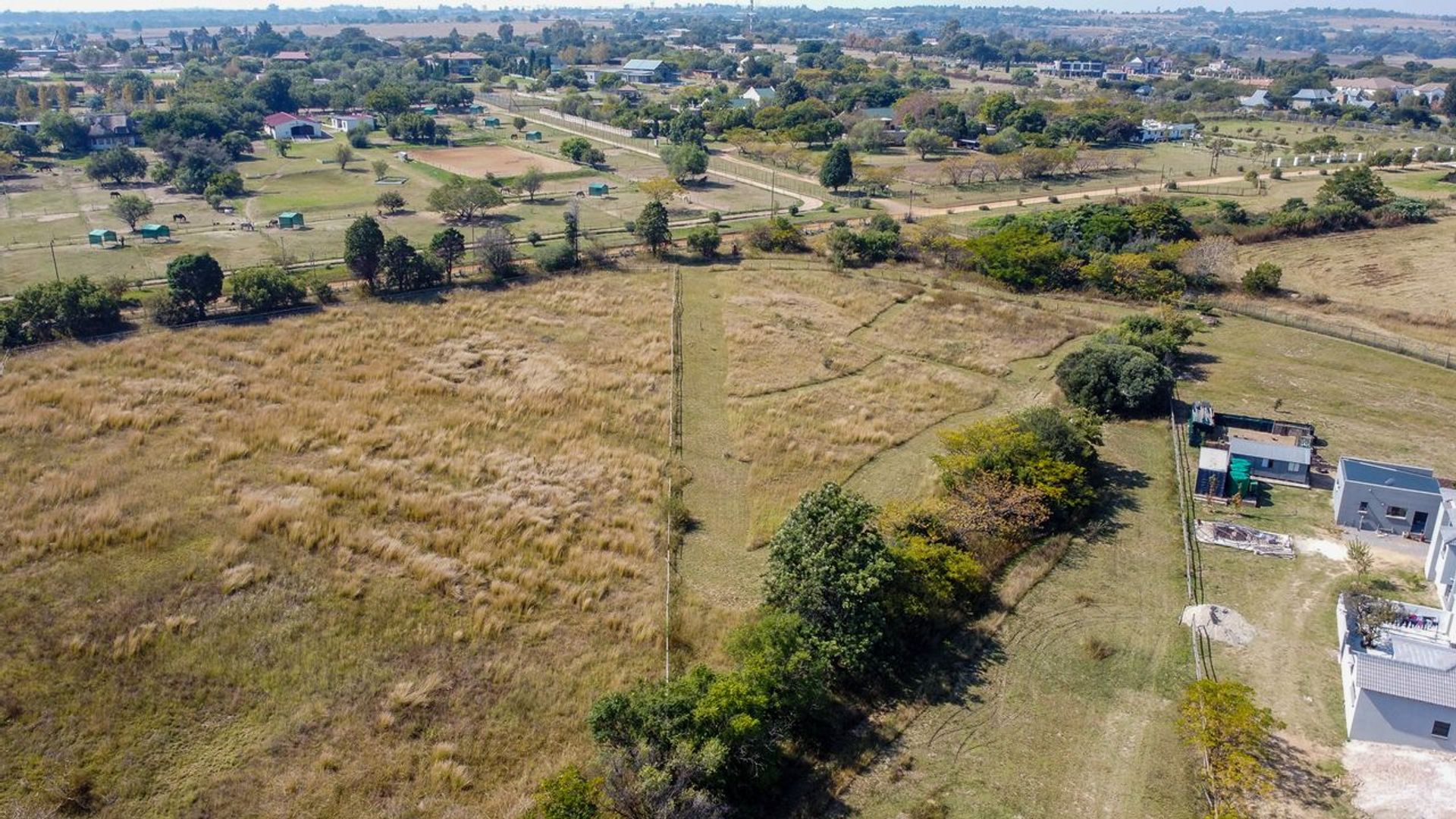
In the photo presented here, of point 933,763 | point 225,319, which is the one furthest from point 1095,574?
point 225,319

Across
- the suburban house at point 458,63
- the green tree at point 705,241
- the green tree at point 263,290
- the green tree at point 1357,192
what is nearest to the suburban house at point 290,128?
the suburban house at point 458,63

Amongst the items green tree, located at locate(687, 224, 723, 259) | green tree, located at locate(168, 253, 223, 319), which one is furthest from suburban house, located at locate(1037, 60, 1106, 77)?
green tree, located at locate(168, 253, 223, 319)

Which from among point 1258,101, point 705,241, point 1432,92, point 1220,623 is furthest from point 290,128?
point 1432,92

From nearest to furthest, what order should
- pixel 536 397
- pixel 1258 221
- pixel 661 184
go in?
pixel 536 397 < pixel 1258 221 < pixel 661 184

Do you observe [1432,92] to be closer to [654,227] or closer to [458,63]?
[654,227]

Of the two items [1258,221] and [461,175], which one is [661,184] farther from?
[1258,221]

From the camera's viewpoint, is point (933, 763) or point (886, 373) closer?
point (933, 763)
